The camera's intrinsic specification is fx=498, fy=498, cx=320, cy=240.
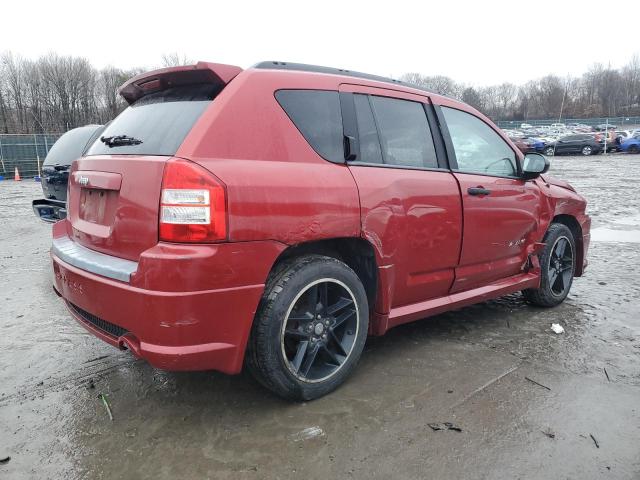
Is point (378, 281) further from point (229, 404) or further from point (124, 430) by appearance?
point (124, 430)

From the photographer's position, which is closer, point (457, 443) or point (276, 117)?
point (457, 443)

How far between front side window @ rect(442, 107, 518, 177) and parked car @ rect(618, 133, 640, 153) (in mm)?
34832

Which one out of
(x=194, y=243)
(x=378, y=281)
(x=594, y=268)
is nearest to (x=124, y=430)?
(x=194, y=243)

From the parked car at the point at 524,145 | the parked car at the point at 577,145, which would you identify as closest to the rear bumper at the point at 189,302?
the parked car at the point at 524,145

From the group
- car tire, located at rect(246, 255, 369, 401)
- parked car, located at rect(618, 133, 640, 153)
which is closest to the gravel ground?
car tire, located at rect(246, 255, 369, 401)

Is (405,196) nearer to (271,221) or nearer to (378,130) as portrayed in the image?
(378,130)

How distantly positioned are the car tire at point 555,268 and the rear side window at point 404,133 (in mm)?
1630

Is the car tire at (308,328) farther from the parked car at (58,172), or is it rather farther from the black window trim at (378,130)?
the parked car at (58,172)

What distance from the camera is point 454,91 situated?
97.8m

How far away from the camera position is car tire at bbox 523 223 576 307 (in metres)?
4.36

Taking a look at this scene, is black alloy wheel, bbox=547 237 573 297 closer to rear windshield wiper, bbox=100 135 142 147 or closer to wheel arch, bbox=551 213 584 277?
wheel arch, bbox=551 213 584 277

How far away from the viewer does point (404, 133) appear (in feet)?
10.9

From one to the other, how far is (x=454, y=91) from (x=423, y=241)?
335ft

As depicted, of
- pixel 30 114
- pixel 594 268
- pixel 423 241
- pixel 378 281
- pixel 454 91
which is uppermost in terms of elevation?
pixel 454 91
